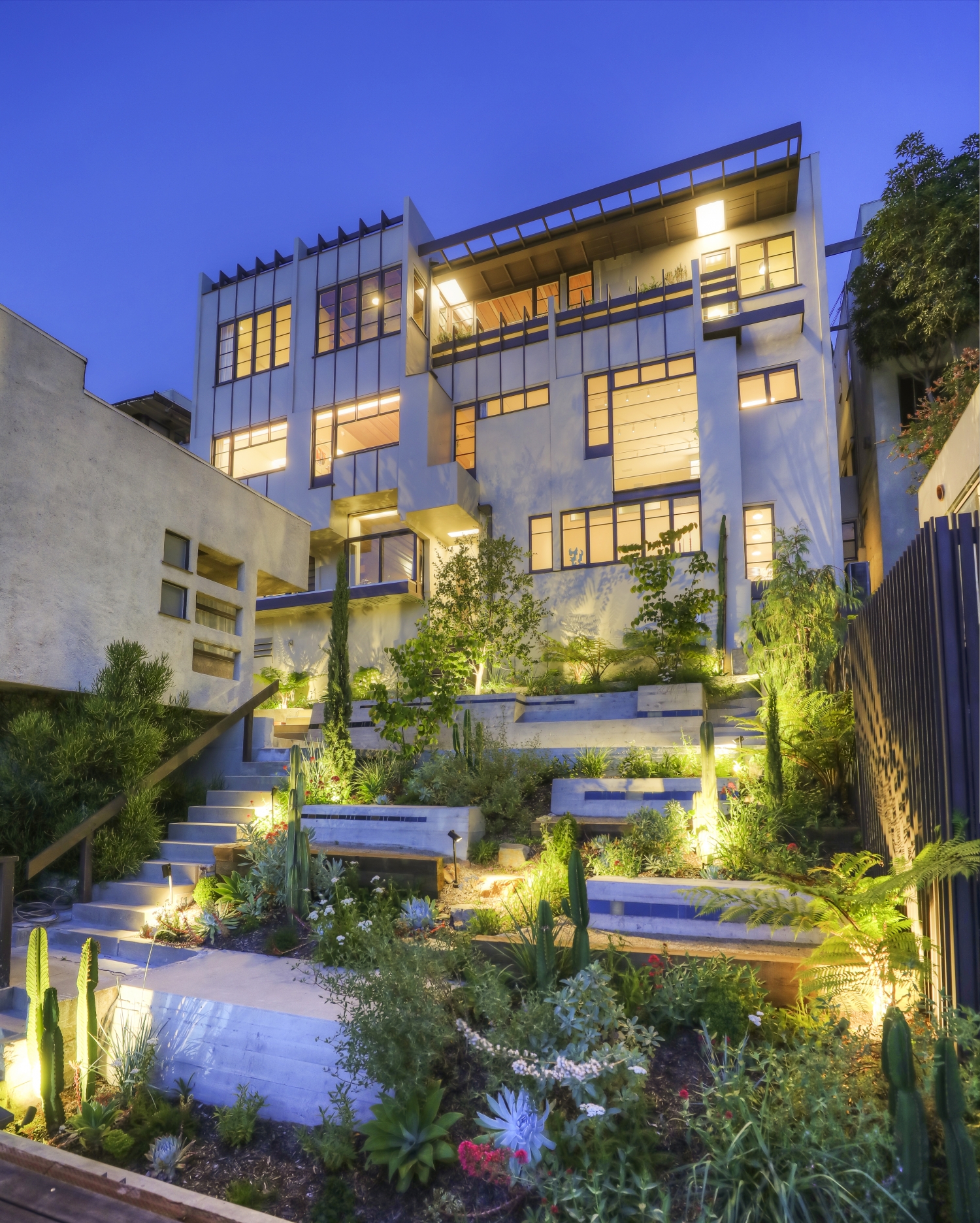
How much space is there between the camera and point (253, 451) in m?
22.2

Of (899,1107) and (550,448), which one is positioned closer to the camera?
(899,1107)

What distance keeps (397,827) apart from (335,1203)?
15.8 feet

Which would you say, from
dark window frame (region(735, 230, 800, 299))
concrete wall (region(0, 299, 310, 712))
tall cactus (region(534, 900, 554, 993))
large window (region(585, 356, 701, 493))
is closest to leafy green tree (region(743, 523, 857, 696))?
tall cactus (region(534, 900, 554, 993))

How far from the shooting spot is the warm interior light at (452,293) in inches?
874

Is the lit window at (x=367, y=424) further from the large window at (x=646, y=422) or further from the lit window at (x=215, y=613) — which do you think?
the lit window at (x=215, y=613)

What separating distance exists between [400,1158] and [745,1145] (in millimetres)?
1659

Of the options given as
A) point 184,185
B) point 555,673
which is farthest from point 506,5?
point 555,673

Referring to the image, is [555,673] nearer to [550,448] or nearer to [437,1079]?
[550,448]

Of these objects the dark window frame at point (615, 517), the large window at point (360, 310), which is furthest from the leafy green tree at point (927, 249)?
the large window at point (360, 310)

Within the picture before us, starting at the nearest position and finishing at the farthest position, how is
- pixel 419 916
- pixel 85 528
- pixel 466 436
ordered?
1. pixel 419 916
2. pixel 85 528
3. pixel 466 436

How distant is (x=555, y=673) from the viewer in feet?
52.6

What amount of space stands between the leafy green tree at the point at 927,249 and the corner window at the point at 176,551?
17.0 m

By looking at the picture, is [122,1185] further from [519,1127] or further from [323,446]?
[323,446]

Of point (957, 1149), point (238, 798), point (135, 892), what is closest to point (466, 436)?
point (238, 798)
